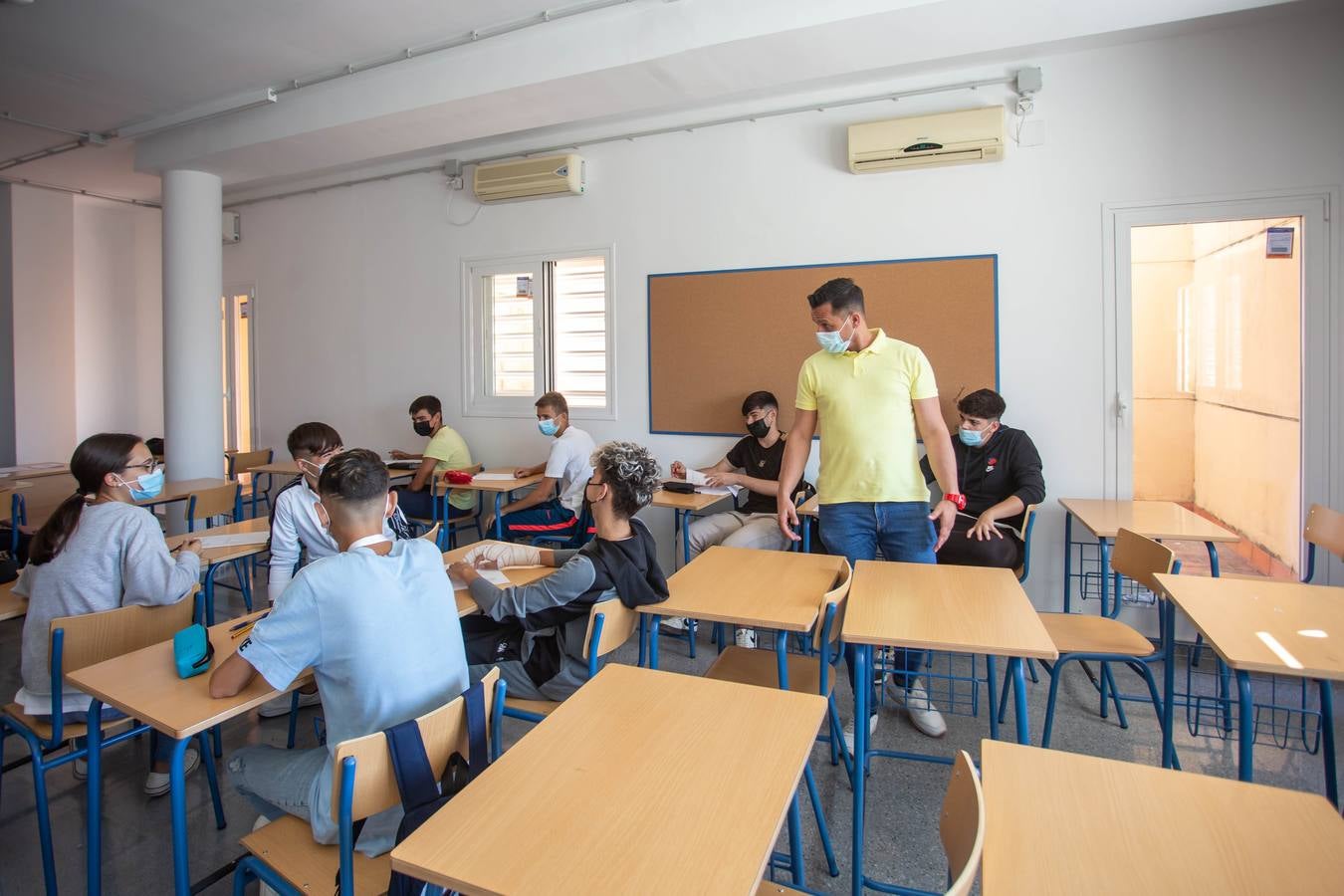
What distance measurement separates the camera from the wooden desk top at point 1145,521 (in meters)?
3.11

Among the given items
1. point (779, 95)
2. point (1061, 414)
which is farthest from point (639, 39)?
point (1061, 414)

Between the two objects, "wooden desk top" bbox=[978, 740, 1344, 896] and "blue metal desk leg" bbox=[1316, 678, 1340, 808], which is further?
"blue metal desk leg" bbox=[1316, 678, 1340, 808]

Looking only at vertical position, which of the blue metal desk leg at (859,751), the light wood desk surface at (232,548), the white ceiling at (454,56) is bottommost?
the blue metal desk leg at (859,751)

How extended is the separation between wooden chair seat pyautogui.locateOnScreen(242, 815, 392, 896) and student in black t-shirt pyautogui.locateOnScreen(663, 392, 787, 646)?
2.68 metres

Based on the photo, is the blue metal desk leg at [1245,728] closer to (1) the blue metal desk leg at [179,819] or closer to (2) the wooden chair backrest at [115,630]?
(1) the blue metal desk leg at [179,819]

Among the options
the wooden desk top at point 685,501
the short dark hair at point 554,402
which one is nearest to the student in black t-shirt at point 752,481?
the wooden desk top at point 685,501

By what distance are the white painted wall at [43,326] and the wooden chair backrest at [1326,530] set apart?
350 inches

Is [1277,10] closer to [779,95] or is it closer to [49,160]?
[779,95]

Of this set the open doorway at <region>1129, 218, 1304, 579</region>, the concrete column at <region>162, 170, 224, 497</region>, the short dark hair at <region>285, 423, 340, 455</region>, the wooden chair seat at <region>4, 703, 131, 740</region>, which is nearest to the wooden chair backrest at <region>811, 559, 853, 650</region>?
the wooden chair seat at <region>4, 703, 131, 740</region>

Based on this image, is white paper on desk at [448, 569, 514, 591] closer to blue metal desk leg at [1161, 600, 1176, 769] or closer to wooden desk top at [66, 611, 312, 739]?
wooden desk top at [66, 611, 312, 739]

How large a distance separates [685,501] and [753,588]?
5.69 feet

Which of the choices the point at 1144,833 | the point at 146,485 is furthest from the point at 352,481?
the point at 1144,833

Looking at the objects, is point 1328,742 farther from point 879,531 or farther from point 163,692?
point 163,692

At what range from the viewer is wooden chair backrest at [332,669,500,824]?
4.04 feet
